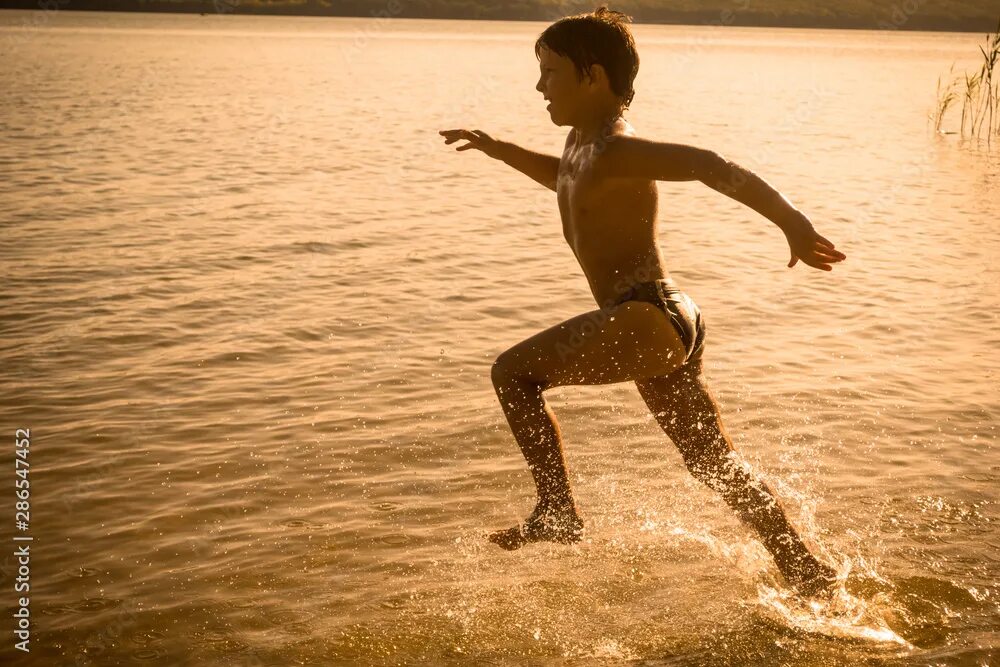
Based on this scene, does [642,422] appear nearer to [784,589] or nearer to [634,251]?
[784,589]

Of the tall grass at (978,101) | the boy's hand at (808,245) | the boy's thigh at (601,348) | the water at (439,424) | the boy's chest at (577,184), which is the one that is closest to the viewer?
the boy's hand at (808,245)

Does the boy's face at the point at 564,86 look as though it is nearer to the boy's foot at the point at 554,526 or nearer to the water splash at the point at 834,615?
the boy's foot at the point at 554,526

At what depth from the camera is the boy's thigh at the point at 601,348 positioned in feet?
12.4

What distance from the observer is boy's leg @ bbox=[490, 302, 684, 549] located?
3.78 meters

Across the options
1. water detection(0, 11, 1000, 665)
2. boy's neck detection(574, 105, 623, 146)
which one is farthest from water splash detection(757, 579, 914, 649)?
boy's neck detection(574, 105, 623, 146)

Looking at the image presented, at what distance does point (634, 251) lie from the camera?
397 centimetres

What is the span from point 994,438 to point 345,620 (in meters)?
3.77

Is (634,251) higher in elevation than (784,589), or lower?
higher

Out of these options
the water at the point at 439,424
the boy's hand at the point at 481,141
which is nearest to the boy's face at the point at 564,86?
the boy's hand at the point at 481,141

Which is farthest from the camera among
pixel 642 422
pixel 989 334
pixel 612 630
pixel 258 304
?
pixel 258 304

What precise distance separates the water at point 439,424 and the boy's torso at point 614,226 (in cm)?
135

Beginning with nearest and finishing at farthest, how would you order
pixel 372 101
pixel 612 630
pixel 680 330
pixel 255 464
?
pixel 680 330 → pixel 612 630 → pixel 255 464 → pixel 372 101

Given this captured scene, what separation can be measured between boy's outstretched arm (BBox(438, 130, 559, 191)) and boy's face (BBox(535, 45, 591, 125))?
487 millimetres

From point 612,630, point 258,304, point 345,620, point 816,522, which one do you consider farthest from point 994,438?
point 258,304
